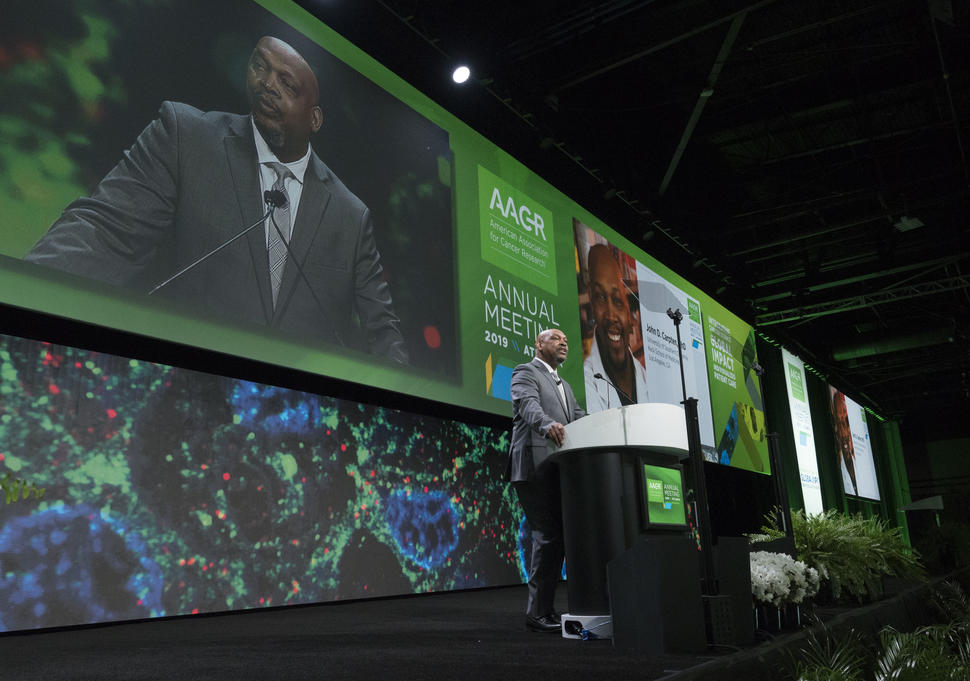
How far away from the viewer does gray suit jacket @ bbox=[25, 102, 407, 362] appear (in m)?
3.43

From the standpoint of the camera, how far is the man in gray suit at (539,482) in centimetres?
300

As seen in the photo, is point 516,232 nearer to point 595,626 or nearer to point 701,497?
point 701,497

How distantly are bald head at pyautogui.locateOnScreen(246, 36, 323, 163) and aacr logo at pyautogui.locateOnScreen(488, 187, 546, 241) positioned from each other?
1.79 m

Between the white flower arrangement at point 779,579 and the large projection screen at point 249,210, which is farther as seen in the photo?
the large projection screen at point 249,210

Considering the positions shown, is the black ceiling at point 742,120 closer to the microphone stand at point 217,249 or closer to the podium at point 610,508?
the microphone stand at point 217,249

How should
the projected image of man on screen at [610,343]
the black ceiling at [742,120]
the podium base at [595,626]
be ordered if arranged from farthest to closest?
the projected image of man on screen at [610,343] → the black ceiling at [742,120] → the podium base at [595,626]

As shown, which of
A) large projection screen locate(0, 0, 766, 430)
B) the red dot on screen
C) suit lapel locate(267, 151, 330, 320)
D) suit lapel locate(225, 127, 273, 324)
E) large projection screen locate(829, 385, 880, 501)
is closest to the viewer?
large projection screen locate(0, 0, 766, 430)

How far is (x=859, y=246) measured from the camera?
10.8 metres

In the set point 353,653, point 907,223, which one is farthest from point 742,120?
point 353,653

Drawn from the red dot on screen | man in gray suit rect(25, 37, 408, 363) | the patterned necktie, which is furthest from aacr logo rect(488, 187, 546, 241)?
the patterned necktie

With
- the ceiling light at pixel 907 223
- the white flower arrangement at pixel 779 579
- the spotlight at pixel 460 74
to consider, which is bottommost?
Answer: the white flower arrangement at pixel 779 579

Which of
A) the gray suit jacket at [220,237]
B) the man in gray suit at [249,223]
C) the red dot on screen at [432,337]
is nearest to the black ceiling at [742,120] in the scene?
the man in gray suit at [249,223]

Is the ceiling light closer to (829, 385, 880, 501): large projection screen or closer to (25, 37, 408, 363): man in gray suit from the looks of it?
(829, 385, 880, 501): large projection screen

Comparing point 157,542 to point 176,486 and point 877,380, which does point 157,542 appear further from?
point 877,380
